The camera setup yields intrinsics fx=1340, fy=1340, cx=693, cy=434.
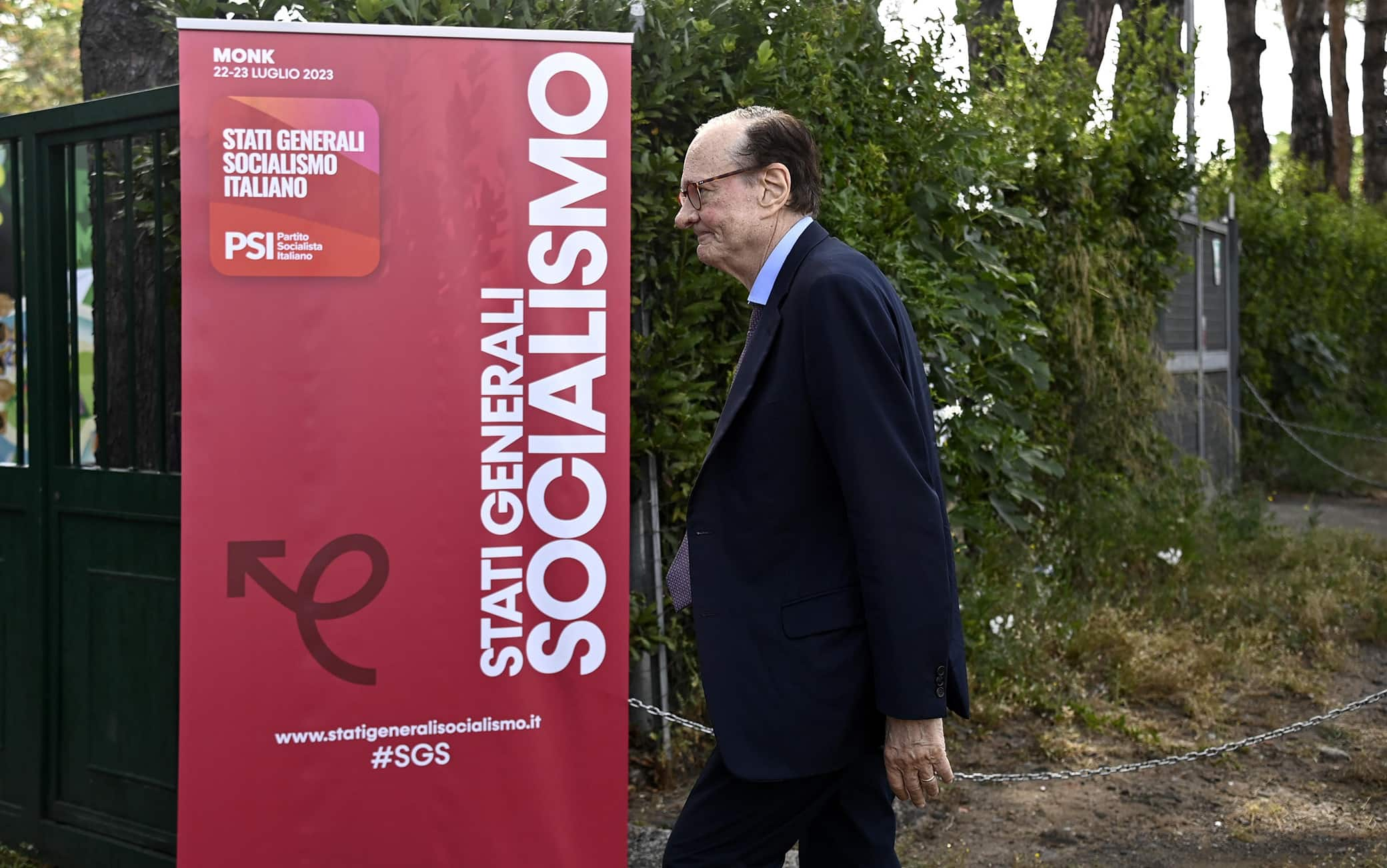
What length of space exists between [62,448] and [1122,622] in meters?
4.82

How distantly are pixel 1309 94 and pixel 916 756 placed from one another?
2044cm

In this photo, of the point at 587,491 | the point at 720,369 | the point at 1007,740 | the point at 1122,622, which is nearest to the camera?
the point at 587,491

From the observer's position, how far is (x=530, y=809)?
11.9 feet

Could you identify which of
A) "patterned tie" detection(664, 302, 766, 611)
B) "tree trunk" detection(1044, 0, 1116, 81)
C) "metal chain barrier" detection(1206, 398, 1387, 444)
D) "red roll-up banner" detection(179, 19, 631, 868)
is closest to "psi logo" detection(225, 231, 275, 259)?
"red roll-up banner" detection(179, 19, 631, 868)

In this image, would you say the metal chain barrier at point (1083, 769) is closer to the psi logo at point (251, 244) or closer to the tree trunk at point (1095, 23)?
the psi logo at point (251, 244)

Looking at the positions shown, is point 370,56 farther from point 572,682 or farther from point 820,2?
point 820,2

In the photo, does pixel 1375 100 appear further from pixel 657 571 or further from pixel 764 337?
pixel 764 337

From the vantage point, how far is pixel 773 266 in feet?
8.45

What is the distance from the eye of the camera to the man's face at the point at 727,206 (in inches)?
102

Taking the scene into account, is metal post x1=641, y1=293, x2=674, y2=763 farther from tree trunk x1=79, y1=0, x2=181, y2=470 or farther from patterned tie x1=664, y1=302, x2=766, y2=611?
patterned tie x1=664, y1=302, x2=766, y2=611

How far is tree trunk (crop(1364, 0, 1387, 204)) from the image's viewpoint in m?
20.2

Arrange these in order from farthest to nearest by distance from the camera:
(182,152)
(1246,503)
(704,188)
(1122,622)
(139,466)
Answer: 1. (1246,503)
2. (1122,622)
3. (139,466)
4. (182,152)
5. (704,188)

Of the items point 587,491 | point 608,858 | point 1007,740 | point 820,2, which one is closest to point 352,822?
point 608,858

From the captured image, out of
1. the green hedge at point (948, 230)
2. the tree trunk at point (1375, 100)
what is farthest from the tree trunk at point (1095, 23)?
the tree trunk at point (1375, 100)
